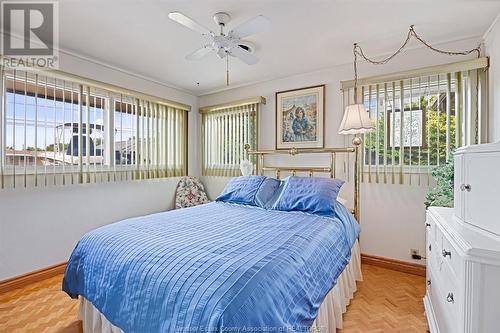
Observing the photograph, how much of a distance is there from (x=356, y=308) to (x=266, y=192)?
4.42 feet

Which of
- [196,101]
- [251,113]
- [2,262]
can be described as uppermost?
[196,101]

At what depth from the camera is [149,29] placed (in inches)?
92.1

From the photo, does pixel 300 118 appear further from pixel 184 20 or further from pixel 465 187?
pixel 465 187

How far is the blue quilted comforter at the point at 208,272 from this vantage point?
1.06 meters

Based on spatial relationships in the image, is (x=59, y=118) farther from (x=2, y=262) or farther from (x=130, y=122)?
(x=2, y=262)

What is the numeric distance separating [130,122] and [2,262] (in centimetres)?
203

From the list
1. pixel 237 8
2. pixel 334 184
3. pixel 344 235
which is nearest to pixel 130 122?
pixel 237 8

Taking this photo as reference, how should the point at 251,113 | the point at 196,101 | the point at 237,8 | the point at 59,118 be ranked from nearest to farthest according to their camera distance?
the point at 237,8 → the point at 59,118 → the point at 251,113 → the point at 196,101

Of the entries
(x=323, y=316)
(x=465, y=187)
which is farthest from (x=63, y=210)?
Answer: (x=465, y=187)

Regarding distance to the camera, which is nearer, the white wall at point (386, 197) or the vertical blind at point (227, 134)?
the white wall at point (386, 197)

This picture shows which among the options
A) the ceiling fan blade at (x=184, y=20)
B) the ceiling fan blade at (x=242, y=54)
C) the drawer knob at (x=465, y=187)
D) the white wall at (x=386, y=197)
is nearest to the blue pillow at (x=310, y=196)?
the white wall at (x=386, y=197)

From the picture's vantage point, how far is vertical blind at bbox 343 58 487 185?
2435mm

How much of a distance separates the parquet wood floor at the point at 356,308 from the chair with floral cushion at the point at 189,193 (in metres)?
1.83

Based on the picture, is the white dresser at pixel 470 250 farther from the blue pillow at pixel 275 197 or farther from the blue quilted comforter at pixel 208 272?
the blue pillow at pixel 275 197
